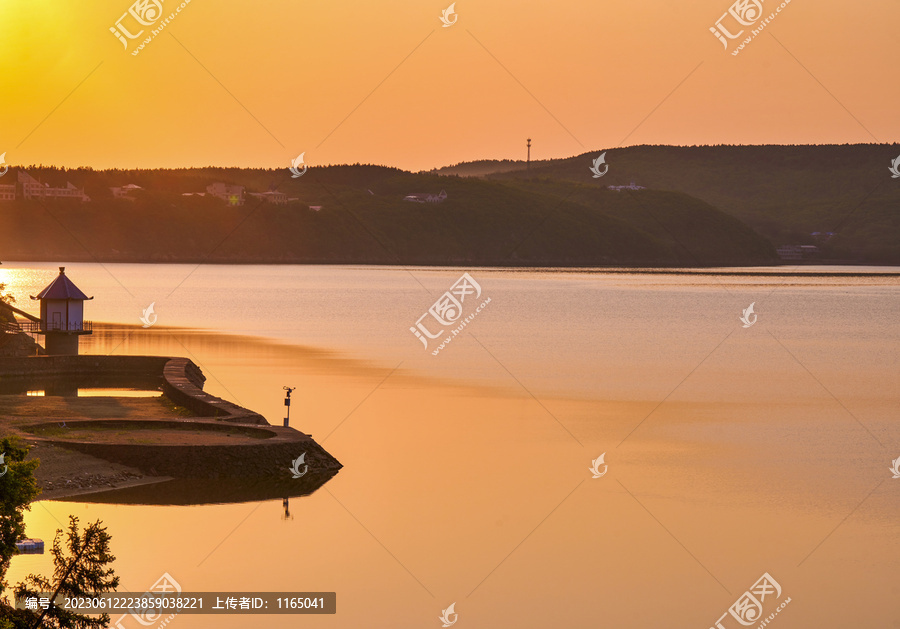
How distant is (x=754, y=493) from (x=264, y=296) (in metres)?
106

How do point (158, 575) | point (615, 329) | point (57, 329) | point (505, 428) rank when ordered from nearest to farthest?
point (158, 575) < point (505, 428) < point (57, 329) < point (615, 329)

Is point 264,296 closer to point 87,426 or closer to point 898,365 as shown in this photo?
point 898,365

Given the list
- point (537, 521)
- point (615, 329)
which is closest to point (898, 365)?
point (615, 329)

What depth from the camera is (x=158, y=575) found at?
1880cm
